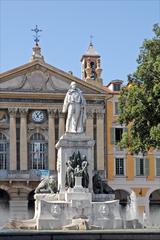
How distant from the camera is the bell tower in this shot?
64875 mm

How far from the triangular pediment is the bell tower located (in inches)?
136

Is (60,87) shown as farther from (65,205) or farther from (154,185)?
(65,205)

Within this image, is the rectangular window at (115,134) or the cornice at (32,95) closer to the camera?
the cornice at (32,95)

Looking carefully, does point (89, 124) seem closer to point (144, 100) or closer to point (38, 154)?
point (38, 154)

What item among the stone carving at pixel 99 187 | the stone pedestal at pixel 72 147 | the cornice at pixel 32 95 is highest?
the cornice at pixel 32 95

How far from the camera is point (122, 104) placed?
32344 mm

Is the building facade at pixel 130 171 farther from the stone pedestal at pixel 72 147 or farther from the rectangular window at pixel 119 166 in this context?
the stone pedestal at pixel 72 147

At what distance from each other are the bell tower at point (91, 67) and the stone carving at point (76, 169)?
38185 millimetres

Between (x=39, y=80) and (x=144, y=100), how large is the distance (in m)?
30.4

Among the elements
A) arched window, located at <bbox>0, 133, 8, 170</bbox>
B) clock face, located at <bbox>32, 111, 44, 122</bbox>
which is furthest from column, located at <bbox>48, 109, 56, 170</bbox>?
arched window, located at <bbox>0, 133, 8, 170</bbox>

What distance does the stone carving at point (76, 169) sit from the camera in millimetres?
25250

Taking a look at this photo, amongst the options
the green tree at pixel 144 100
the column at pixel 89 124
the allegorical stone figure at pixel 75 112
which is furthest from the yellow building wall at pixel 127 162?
the allegorical stone figure at pixel 75 112

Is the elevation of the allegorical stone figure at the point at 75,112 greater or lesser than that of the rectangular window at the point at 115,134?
lesser

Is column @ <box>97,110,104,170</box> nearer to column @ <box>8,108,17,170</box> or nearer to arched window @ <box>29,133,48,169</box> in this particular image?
arched window @ <box>29,133,48,169</box>
